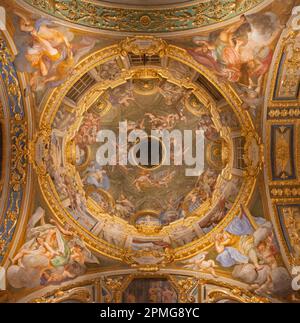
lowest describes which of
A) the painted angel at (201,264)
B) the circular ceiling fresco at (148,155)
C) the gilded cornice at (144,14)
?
the painted angel at (201,264)

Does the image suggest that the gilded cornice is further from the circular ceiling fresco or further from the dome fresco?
the circular ceiling fresco

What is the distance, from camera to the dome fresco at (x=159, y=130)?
16.4 meters

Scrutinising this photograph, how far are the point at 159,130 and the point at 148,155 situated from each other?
84cm

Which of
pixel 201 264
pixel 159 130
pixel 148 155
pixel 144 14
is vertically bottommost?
pixel 201 264

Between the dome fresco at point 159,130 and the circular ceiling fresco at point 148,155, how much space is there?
0.04 meters

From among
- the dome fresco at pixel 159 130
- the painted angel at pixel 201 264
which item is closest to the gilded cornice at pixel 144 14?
the dome fresco at pixel 159 130

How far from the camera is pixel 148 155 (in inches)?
746

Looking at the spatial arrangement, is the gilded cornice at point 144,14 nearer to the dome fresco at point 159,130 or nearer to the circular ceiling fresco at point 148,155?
the dome fresco at point 159,130

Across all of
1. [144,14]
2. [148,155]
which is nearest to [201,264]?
[148,155]

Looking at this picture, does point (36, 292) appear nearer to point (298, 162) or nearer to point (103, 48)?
point (103, 48)

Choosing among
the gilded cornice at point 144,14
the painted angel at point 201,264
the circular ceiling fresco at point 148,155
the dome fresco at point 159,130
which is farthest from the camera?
the painted angel at point 201,264

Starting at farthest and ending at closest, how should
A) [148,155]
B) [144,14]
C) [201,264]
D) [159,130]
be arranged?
[148,155] → [159,130] → [201,264] → [144,14]

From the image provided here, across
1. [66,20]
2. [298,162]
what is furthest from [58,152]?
[298,162]

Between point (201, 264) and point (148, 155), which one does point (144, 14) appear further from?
point (201, 264)
